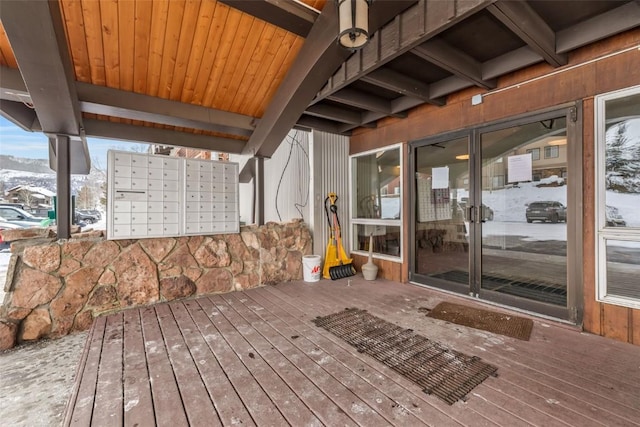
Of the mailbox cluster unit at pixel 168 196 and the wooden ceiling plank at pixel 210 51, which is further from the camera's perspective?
the mailbox cluster unit at pixel 168 196

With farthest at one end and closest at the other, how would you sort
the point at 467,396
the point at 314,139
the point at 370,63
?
the point at 314,139
the point at 370,63
the point at 467,396

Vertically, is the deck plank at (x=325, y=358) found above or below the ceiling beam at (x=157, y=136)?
below

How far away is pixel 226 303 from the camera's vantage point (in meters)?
3.66

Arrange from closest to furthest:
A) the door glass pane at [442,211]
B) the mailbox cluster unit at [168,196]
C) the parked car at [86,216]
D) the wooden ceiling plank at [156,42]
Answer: the wooden ceiling plank at [156,42] < the mailbox cluster unit at [168,196] < the door glass pane at [442,211] < the parked car at [86,216]

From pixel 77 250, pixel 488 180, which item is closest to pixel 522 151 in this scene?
pixel 488 180

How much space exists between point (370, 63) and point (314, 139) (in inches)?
97.8

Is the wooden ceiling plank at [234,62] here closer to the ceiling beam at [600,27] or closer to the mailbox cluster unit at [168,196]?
the mailbox cluster unit at [168,196]

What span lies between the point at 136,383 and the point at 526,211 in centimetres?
416

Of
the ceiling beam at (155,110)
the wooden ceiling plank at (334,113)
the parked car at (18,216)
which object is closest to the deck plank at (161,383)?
the ceiling beam at (155,110)

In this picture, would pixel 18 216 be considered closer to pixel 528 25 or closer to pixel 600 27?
pixel 528 25

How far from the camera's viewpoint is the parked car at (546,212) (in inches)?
115

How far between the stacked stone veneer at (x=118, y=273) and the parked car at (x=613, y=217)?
13.2 ft

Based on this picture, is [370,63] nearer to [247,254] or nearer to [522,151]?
[522,151]

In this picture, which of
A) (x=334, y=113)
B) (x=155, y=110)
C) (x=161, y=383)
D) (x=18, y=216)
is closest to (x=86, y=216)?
(x=18, y=216)
